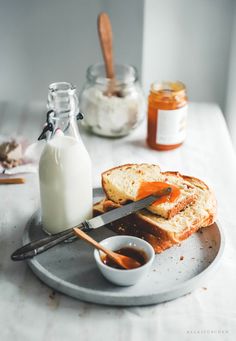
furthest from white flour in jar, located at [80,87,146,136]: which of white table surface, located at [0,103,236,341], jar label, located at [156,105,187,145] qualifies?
white table surface, located at [0,103,236,341]

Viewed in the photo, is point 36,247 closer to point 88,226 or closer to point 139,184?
point 88,226

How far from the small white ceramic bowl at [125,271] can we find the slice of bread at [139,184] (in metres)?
0.11

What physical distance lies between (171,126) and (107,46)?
310mm

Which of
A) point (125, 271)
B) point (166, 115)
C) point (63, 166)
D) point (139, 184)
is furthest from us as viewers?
point (166, 115)

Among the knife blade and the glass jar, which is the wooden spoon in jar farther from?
the knife blade

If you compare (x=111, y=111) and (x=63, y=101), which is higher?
(x=63, y=101)

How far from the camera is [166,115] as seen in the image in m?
1.51

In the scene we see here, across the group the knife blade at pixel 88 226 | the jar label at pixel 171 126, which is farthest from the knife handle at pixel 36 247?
the jar label at pixel 171 126

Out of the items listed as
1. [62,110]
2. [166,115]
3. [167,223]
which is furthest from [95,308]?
[166,115]

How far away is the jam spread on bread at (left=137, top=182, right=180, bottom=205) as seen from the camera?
1.13 meters

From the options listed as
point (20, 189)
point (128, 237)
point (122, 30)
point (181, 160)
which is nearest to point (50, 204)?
point (128, 237)

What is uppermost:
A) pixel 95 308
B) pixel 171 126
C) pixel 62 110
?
pixel 62 110

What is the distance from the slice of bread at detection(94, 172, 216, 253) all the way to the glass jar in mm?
442

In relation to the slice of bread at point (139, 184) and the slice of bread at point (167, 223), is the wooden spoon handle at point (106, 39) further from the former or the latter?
the slice of bread at point (167, 223)
